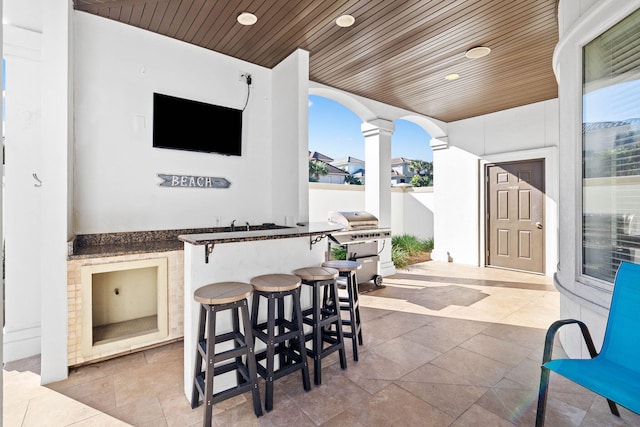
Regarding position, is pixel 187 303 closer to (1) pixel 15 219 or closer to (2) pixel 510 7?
(1) pixel 15 219

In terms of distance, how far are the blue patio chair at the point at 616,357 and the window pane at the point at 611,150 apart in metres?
0.42

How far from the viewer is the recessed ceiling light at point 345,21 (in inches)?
120

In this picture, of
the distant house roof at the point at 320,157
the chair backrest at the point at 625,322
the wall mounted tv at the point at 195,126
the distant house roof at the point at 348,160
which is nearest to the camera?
the chair backrest at the point at 625,322

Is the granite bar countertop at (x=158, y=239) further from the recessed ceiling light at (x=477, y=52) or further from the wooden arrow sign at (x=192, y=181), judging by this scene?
the recessed ceiling light at (x=477, y=52)

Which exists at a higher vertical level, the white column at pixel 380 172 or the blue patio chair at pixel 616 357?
the white column at pixel 380 172

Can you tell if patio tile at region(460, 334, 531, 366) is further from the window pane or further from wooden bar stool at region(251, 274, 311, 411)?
wooden bar stool at region(251, 274, 311, 411)

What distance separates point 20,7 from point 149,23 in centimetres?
96

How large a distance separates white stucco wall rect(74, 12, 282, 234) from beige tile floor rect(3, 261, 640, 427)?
4.43 feet

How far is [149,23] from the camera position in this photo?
3.18 m

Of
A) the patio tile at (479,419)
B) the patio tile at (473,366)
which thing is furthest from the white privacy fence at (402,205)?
the patio tile at (479,419)

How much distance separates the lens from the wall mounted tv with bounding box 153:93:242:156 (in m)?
3.35

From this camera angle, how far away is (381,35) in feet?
11.2

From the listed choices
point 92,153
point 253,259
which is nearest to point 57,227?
point 92,153

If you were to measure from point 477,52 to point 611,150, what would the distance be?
2067 mm
